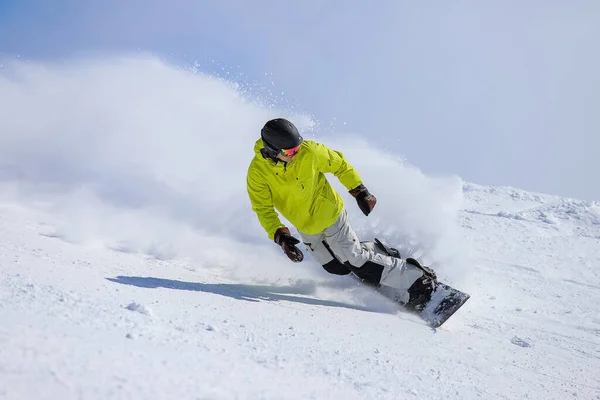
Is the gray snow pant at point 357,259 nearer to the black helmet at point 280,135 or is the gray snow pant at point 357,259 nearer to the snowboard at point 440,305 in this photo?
the snowboard at point 440,305

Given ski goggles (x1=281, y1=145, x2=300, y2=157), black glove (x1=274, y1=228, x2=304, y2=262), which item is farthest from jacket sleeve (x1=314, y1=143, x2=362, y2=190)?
black glove (x1=274, y1=228, x2=304, y2=262)

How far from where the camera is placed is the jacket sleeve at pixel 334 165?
177 inches

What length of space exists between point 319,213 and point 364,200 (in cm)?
54

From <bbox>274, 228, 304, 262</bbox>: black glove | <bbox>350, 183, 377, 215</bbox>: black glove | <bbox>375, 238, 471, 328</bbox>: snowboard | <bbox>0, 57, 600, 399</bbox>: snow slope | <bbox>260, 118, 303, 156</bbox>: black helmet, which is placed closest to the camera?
<bbox>0, 57, 600, 399</bbox>: snow slope

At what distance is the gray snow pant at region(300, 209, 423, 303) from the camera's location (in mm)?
4621

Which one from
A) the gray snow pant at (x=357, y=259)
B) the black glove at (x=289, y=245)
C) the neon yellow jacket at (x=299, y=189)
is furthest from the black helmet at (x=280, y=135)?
the gray snow pant at (x=357, y=259)

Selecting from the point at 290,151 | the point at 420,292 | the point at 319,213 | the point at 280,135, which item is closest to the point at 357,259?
the point at 319,213

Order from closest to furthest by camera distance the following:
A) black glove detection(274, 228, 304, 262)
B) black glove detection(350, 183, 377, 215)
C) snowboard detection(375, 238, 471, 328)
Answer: black glove detection(274, 228, 304, 262) < snowboard detection(375, 238, 471, 328) < black glove detection(350, 183, 377, 215)

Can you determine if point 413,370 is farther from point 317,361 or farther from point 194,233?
point 194,233

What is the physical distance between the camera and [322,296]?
4.98m

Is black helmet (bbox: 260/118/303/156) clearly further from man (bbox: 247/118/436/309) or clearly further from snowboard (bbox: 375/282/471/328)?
snowboard (bbox: 375/282/471/328)

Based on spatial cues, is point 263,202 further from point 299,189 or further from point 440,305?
point 440,305

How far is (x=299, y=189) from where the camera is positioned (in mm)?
4426

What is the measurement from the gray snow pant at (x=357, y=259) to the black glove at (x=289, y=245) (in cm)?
39
